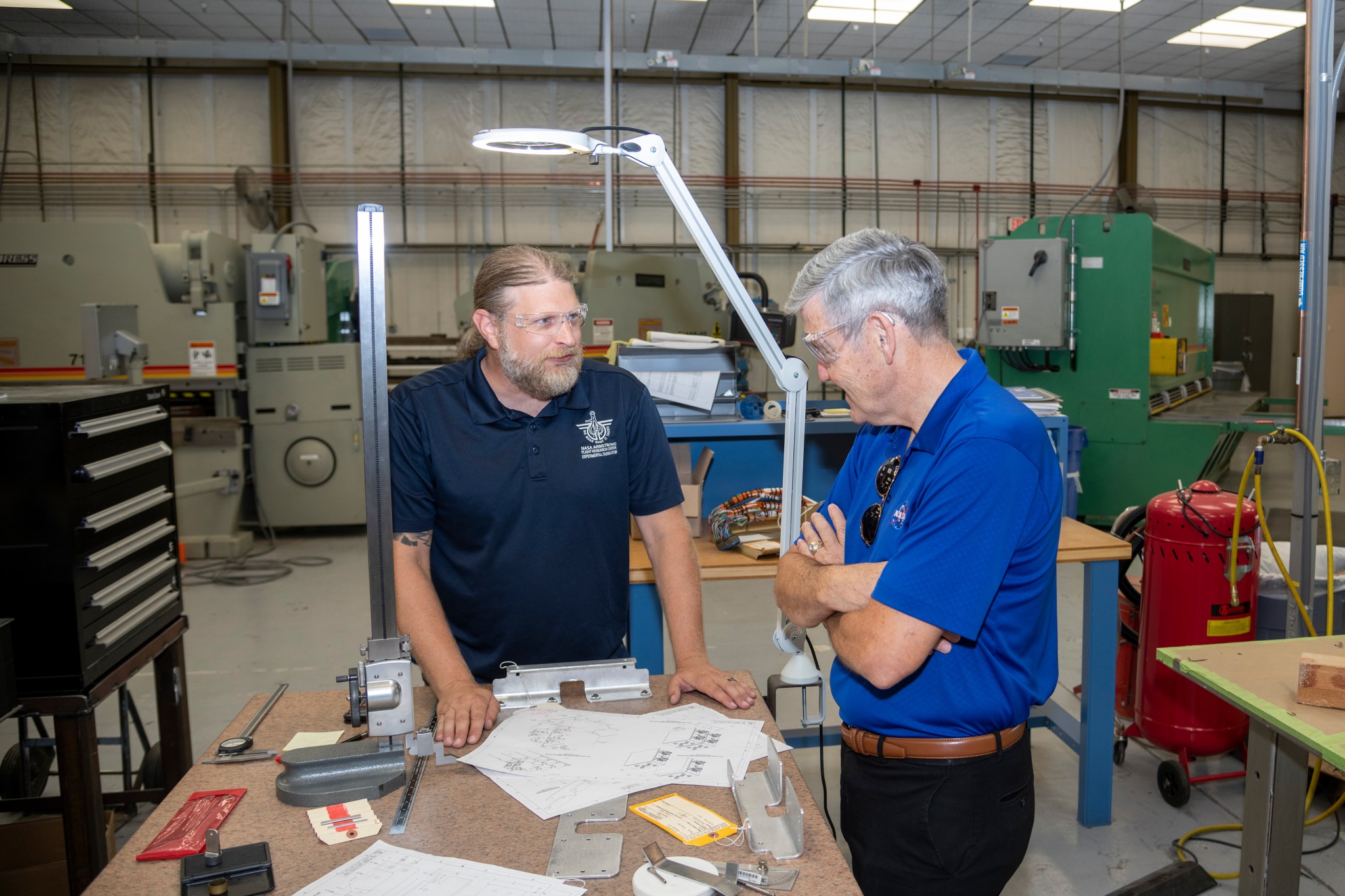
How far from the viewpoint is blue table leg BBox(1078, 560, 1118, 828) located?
2.30m

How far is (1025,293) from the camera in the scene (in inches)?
197

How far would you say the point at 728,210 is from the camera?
755 cm

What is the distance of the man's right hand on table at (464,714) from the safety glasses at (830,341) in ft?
2.25

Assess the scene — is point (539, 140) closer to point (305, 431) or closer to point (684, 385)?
point (684, 385)

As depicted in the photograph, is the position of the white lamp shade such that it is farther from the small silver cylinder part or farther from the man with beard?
the small silver cylinder part

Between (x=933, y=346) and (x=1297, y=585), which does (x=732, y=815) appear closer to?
(x=933, y=346)

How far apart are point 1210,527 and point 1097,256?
279cm

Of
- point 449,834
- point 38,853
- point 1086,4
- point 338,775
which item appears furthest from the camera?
point 1086,4

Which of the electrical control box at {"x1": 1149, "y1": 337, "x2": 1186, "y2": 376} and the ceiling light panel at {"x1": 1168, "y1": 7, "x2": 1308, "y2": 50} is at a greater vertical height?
the ceiling light panel at {"x1": 1168, "y1": 7, "x2": 1308, "y2": 50}

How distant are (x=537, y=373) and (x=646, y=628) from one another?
0.75 meters

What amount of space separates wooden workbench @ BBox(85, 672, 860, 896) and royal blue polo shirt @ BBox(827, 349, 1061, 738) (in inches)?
8.5

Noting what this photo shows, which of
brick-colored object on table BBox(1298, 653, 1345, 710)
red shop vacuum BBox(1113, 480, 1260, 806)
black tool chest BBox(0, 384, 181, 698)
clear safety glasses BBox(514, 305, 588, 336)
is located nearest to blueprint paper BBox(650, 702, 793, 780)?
clear safety glasses BBox(514, 305, 588, 336)

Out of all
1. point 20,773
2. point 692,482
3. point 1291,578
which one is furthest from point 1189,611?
point 20,773

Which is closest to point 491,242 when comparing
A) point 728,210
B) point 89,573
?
point 728,210
